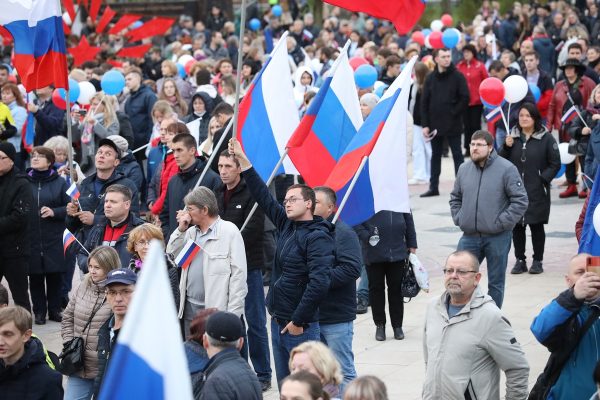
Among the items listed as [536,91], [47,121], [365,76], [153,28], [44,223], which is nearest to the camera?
[44,223]

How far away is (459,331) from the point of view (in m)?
6.91

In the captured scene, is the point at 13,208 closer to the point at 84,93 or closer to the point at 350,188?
the point at 350,188

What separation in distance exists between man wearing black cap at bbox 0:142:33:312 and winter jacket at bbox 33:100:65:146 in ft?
15.6

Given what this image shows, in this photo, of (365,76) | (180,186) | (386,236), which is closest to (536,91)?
(365,76)

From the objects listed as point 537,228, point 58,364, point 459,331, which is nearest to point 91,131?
point 537,228

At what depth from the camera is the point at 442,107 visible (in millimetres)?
18203

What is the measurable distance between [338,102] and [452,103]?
8.36m

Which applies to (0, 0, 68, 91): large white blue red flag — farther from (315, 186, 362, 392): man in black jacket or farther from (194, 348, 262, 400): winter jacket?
(194, 348, 262, 400): winter jacket

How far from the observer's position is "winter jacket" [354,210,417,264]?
416 inches

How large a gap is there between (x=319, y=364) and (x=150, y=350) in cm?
197

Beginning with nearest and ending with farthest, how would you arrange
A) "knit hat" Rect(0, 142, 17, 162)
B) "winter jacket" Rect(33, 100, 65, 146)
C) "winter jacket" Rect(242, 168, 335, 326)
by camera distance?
"winter jacket" Rect(242, 168, 335, 326) → "knit hat" Rect(0, 142, 17, 162) → "winter jacket" Rect(33, 100, 65, 146)

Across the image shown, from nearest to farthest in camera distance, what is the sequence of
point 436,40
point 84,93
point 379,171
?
point 379,171
point 84,93
point 436,40

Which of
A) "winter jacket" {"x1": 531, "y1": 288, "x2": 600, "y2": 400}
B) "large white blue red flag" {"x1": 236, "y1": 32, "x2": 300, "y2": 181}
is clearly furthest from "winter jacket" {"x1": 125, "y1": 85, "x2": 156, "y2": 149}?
"winter jacket" {"x1": 531, "y1": 288, "x2": 600, "y2": 400}

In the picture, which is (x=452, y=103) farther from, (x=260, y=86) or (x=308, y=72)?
(x=260, y=86)
